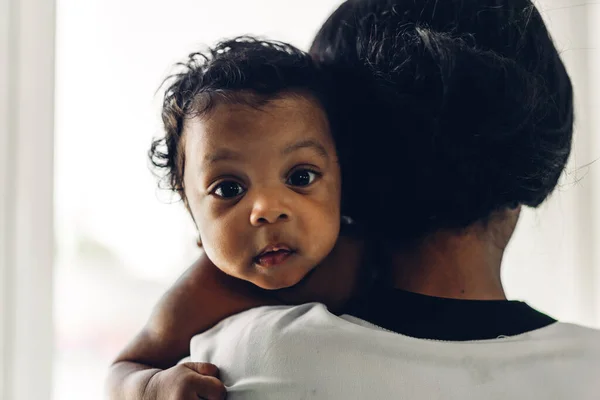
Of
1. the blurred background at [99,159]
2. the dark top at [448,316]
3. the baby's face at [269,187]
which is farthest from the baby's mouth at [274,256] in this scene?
the blurred background at [99,159]

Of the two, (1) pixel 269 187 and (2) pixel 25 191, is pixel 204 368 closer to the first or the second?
(1) pixel 269 187

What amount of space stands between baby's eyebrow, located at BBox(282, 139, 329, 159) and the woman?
35 mm

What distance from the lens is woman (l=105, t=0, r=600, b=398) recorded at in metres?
0.66

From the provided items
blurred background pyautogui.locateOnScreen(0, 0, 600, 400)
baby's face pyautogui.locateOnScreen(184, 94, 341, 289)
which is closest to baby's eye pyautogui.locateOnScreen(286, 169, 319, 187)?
baby's face pyautogui.locateOnScreen(184, 94, 341, 289)

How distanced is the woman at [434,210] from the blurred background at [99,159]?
1.29 ft

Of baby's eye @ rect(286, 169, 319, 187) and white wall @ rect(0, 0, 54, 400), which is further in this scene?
white wall @ rect(0, 0, 54, 400)

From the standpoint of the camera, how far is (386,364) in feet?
2.17

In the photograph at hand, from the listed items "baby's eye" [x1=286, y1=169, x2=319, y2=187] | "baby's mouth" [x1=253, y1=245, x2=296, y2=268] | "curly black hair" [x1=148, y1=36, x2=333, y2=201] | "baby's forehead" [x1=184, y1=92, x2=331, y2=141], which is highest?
"curly black hair" [x1=148, y1=36, x2=333, y2=201]

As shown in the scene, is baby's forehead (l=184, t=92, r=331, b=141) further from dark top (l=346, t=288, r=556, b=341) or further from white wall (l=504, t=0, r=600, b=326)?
white wall (l=504, t=0, r=600, b=326)

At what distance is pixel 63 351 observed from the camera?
1.20 m

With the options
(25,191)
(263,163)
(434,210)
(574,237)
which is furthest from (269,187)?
(574,237)

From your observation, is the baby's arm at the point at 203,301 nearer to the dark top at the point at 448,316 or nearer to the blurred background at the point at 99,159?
the dark top at the point at 448,316

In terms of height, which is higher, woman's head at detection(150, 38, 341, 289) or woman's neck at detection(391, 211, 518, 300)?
woman's head at detection(150, 38, 341, 289)

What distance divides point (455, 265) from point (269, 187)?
8.7 inches
